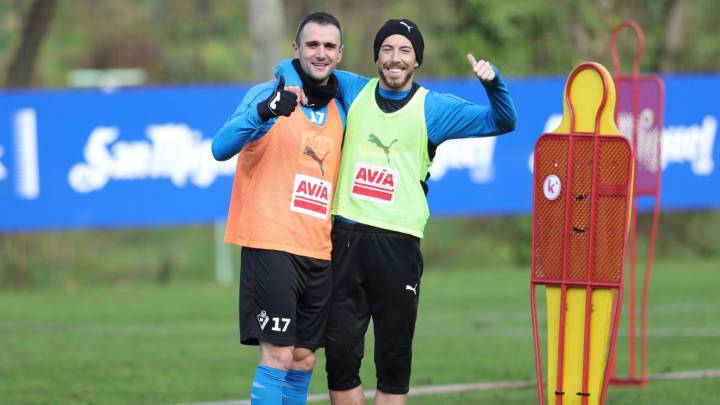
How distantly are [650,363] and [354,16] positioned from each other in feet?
32.7

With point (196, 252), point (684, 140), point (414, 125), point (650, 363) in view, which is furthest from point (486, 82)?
point (196, 252)

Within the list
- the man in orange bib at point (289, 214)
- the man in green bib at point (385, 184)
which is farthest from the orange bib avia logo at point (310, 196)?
the man in green bib at point (385, 184)

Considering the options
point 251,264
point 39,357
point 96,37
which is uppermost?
point 96,37

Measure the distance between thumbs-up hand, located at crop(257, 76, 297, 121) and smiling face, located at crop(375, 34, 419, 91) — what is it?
571mm

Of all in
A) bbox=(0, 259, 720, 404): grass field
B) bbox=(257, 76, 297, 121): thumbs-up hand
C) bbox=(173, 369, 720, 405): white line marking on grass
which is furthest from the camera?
bbox=(0, 259, 720, 404): grass field

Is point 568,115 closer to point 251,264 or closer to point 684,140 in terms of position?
point 251,264

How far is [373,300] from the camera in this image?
23.7 ft

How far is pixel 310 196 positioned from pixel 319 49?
28.8 inches

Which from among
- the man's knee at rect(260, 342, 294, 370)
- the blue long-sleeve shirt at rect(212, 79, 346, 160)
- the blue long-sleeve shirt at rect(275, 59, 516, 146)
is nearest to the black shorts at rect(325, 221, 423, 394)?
the man's knee at rect(260, 342, 294, 370)

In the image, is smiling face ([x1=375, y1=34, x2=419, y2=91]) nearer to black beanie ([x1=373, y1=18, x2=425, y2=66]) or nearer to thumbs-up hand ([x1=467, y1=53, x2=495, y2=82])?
black beanie ([x1=373, y1=18, x2=425, y2=66])

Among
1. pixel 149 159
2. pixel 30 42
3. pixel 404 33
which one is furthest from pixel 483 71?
pixel 30 42

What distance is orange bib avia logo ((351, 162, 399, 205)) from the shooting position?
23.2 feet

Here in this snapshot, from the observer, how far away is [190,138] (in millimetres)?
16078

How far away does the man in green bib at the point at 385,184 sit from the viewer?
23.2 ft
